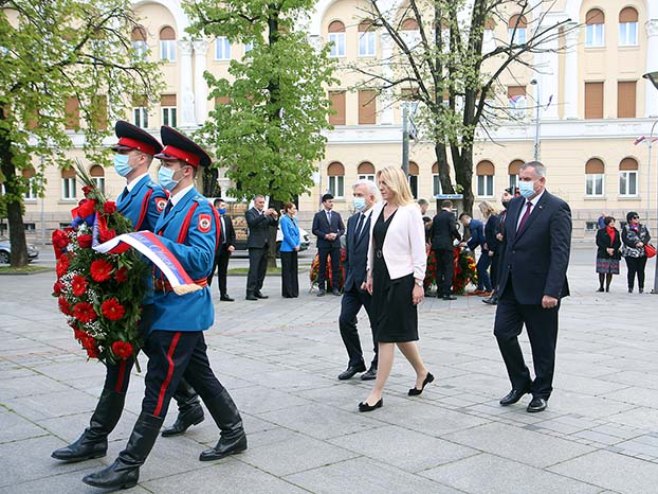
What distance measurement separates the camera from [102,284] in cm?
469

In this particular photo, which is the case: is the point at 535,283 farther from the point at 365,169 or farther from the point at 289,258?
the point at 365,169

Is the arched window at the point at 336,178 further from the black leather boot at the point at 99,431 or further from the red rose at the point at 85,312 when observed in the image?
the red rose at the point at 85,312

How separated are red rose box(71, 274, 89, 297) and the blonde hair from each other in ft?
9.26

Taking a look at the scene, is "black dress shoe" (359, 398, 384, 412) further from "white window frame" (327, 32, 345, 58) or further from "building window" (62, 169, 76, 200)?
"building window" (62, 169, 76, 200)

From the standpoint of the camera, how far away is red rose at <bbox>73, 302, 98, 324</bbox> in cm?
466

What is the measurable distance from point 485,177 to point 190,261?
130 ft

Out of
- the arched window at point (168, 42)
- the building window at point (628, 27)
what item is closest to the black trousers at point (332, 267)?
the building window at point (628, 27)

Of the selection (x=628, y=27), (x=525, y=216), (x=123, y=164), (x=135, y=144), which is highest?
(x=628, y=27)

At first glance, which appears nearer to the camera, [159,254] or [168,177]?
[159,254]

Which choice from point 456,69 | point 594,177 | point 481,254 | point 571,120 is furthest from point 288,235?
point 594,177

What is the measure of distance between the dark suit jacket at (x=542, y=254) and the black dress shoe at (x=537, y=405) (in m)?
0.79

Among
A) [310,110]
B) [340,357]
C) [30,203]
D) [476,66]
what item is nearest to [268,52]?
[310,110]

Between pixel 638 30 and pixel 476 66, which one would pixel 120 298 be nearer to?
pixel 476 66

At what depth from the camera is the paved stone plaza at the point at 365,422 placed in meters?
4.65
